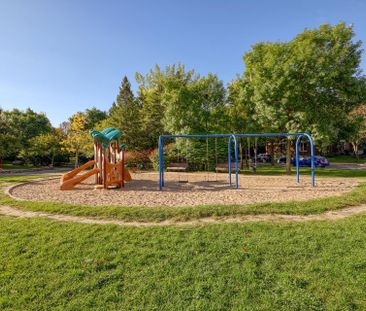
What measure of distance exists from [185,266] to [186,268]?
0.06m

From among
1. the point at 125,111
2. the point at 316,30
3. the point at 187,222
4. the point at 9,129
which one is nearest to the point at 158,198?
the point at 187,222

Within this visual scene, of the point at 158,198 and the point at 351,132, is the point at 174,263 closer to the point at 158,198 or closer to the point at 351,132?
the point at 158,198

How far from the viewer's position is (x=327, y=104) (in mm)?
14562

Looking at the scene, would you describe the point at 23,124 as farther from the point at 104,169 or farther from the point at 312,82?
the point at 312,82

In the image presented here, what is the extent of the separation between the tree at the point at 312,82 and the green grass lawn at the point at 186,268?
10.8 meters

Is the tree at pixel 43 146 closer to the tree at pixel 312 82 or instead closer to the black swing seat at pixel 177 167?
the black swing seat at pixel 177 167

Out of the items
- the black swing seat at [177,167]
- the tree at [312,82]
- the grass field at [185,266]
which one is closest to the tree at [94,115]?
the black swing seat at [177,167]

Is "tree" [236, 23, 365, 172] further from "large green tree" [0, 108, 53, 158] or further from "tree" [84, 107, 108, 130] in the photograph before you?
"tree" [84, 107, 108, 130]

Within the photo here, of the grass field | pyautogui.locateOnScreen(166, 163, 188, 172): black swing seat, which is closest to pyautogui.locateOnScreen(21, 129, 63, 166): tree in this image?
pyautogui.locateOnScreen(166, 163, 188, 172): black swing seat

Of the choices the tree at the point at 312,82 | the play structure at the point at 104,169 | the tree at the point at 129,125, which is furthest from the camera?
the tree at the point at 129,125

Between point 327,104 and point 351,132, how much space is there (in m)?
2.38

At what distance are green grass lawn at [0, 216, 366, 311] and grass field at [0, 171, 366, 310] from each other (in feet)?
0.04

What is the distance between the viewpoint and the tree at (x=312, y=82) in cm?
1353

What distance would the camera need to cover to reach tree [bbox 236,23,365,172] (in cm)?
1353
